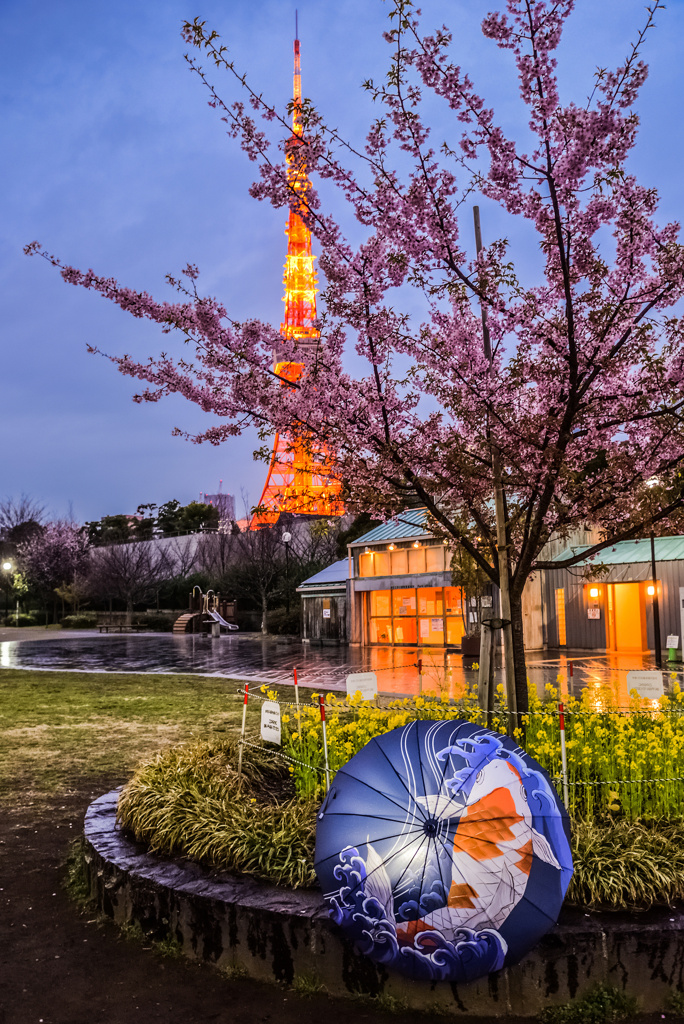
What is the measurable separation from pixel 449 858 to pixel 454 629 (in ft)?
75.2

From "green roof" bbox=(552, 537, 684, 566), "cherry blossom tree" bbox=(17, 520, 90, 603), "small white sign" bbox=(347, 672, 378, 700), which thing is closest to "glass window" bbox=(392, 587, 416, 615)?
"green roof" bbox=(552, 537, 684, 566)

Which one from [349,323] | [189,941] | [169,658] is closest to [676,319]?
[349,323]

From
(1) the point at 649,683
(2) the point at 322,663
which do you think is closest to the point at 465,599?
(2) the point at 322,663

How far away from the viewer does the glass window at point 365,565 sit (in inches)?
1109

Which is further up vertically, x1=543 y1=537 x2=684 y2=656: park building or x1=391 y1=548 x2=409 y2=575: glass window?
x1=391 y1=548 x2=409 y2=575: glass window

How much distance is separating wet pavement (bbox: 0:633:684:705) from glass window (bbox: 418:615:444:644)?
0.34 metres

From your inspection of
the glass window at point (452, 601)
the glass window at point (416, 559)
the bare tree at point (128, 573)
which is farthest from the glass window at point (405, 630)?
the bare tree at point (128, 573)

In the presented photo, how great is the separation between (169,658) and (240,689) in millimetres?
9353

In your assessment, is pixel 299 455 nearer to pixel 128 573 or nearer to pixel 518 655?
pixel 518 655

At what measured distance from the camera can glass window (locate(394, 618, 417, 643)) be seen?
87.7ft

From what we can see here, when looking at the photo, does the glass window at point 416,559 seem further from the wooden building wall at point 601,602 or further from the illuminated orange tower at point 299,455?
the illuminated orange tower at point 299,455

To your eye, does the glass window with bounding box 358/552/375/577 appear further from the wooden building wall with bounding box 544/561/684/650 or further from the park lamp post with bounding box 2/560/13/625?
the park lamp post with bounding box 2/560/13/625

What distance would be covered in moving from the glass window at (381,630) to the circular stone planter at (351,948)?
23.7 metres

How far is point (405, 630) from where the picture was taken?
2700 centimetres
